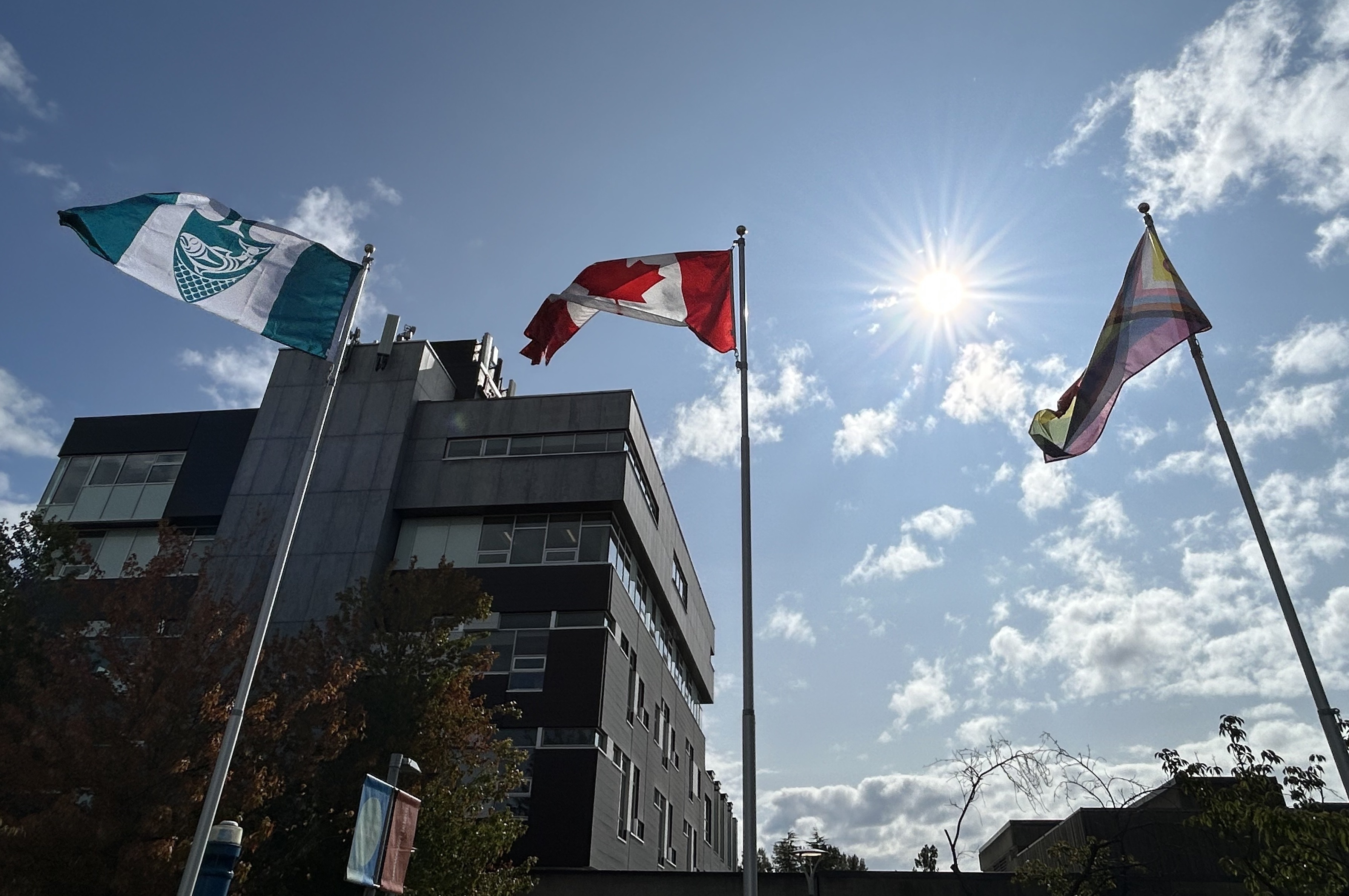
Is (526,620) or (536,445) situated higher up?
(536,445)

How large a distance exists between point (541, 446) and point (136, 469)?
59.5ft

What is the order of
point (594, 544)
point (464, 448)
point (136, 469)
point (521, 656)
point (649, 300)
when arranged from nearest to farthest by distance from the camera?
point (649, 300), point (521, 656), point (594, 544), point (464, 448), point (136, 469)

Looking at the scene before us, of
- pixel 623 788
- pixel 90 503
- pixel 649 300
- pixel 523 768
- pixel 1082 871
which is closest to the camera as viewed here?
pixel 649 300

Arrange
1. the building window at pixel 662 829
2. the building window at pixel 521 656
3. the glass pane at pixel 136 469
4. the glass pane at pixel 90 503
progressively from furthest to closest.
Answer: the glass pane at pixel 136 469
the glass pane at pixel 90 503
the building window at pixel 662 829
the building window at pixel 521 656

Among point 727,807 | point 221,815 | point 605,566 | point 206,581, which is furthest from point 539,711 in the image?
point 727,807

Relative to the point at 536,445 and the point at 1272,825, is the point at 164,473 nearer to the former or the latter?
the point at 536,445

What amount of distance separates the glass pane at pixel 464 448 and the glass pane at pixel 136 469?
44.6 ft

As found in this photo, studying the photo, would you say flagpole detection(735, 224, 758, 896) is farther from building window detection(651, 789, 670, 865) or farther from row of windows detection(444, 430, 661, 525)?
building window detection(651, 789, 670, 865)

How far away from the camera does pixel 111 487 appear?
1542 inches

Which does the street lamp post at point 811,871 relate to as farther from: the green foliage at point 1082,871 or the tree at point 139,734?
the tree at point 139,734

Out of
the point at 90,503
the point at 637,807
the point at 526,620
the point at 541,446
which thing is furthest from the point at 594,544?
Answer: the point at 90,503

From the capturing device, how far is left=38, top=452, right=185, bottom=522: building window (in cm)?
3822

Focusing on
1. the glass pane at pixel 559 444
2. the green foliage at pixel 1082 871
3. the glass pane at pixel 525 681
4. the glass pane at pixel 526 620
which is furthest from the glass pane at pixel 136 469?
the green foliage at pixel 1082 871

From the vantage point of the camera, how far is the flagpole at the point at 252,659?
11.9 m
